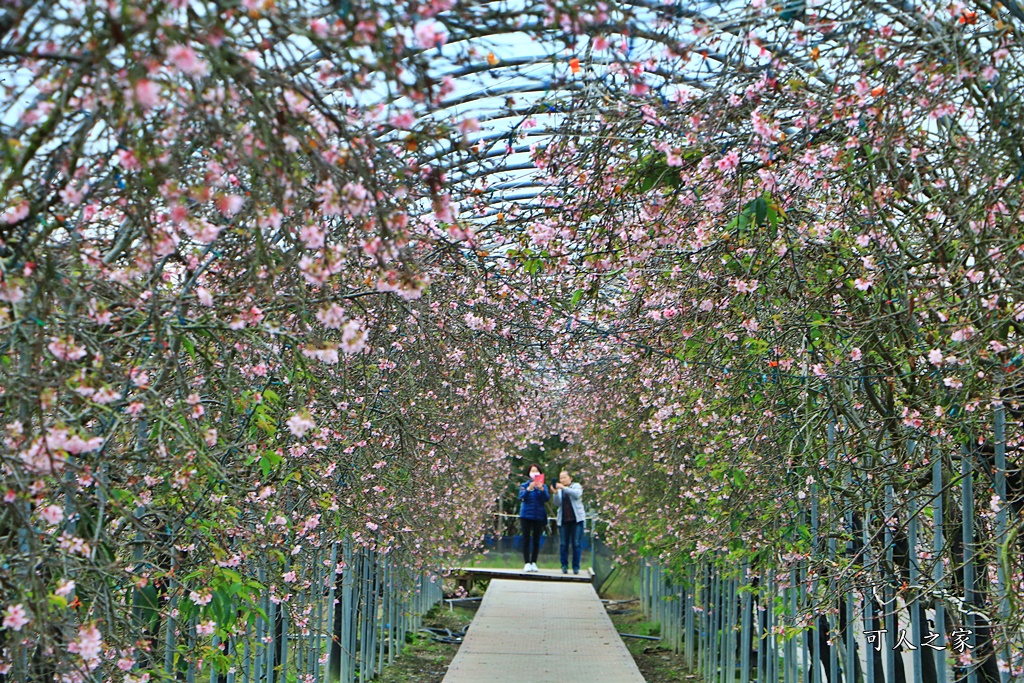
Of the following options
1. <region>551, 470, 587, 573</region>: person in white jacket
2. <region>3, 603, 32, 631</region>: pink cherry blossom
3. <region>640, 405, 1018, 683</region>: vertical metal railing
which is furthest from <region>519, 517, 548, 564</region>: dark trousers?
<region>3, 603, 32, 631</region>: pink cherry blossom

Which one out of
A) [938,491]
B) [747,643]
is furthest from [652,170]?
[747,643]

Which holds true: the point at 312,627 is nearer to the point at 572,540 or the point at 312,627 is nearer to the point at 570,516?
the point at 570,516

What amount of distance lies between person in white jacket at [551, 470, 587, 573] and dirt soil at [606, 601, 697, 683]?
116cm

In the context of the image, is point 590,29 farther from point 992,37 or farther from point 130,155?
point 992,37

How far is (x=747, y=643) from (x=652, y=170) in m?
4.31

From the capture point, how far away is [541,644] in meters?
9.31

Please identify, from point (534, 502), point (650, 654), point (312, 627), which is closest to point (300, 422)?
point (312, 627)

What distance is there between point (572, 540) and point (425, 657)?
5.57 m

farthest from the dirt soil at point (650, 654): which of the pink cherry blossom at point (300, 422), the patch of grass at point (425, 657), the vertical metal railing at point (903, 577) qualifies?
the pink cherry blossom at point (300, 422)

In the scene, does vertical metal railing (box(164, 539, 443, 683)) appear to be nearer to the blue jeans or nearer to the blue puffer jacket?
the blue puffer jacket

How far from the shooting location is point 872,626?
5105 mm

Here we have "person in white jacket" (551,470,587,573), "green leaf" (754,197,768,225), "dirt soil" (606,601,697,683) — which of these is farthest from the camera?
"person in white jacket" (551,470,587,573)

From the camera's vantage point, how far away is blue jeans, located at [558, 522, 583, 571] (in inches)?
602

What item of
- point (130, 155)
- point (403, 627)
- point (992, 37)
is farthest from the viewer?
point (403, 627)
